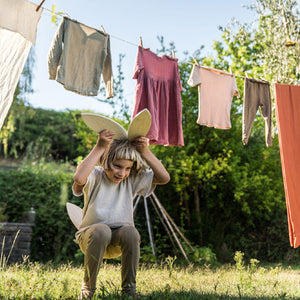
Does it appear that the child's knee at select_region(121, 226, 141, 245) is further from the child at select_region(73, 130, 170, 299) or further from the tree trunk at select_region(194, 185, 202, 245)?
the tree trunk at select_region(194, 185, 202, 245)

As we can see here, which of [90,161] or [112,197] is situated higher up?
[90,161]

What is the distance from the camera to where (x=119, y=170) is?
99.7 inches

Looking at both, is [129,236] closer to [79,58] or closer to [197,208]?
[79,58]

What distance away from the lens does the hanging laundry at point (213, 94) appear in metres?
4.23

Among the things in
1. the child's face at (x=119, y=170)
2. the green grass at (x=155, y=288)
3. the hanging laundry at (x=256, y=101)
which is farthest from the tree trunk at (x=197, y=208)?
the child's face at (x=119, y=170)

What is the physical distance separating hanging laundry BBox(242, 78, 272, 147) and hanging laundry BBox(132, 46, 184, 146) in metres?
0.92

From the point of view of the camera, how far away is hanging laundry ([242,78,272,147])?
430 centimetres

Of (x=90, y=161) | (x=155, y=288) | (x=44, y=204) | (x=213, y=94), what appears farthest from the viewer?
A: (x=44, y=204)

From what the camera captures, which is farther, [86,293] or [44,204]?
[44,204]

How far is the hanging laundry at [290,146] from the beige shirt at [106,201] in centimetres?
195

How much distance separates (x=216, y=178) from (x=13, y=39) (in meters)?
4.51

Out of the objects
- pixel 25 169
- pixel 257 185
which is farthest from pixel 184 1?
pixel 25 169

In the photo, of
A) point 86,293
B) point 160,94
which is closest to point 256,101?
point 160,94

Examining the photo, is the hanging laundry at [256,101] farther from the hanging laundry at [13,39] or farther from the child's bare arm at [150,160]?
the hanging laundry at [13,39]
